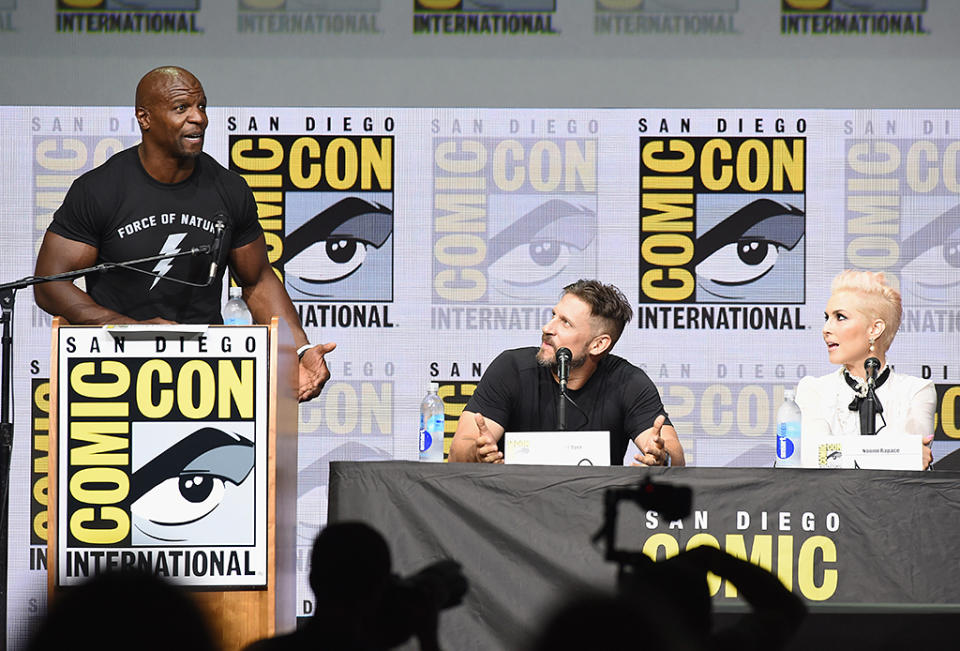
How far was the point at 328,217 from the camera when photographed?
4.59m

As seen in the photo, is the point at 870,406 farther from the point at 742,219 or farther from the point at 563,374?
the point at 742,219

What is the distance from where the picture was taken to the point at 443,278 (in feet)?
15.1

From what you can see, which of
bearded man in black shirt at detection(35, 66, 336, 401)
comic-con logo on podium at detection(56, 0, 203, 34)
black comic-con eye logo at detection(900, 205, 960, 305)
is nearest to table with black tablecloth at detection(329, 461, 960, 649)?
bearded man in black shirt at detection(35, 66, 336, 401)

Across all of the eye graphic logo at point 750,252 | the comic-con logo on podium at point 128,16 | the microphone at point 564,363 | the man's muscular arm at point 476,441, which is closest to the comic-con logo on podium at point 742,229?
the eye graphic logo at point 750,252

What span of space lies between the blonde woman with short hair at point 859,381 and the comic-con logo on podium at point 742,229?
23.8 inches

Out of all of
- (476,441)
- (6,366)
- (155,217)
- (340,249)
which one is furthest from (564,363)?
(340,249)

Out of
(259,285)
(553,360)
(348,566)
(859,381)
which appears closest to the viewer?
(348,566)

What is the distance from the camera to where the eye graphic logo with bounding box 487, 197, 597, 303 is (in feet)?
15.1

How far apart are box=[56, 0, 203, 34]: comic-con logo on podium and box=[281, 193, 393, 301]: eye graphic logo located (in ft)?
2.77

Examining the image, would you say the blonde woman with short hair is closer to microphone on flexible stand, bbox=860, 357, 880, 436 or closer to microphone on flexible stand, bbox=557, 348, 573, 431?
microphone on flexible stand, bbox=860, 357, 880, 436

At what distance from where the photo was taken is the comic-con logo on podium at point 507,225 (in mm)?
4598

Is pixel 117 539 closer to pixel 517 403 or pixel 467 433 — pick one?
pixel 467 433

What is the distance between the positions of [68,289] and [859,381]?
242cm

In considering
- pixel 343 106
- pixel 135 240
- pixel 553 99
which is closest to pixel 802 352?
pixel 553 99
